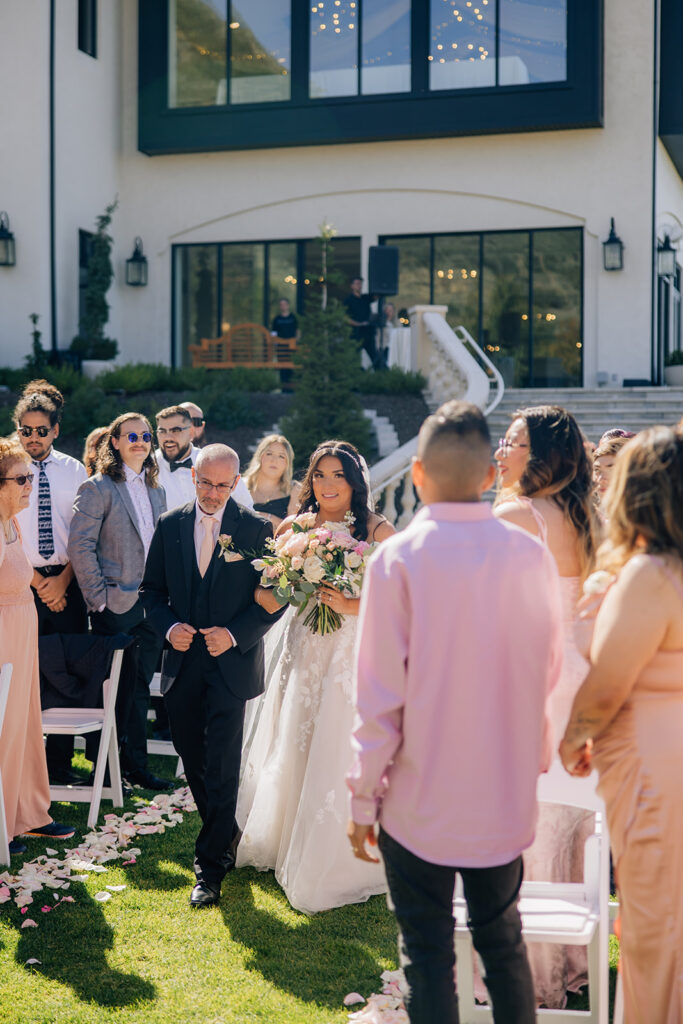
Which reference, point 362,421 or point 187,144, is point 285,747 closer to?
point 362,421

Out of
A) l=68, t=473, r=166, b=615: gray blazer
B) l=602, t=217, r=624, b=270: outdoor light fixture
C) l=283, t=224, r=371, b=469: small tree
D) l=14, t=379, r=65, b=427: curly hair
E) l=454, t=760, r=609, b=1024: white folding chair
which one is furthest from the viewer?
l=602, t=217, r=624, b=270: outdoor light fixture

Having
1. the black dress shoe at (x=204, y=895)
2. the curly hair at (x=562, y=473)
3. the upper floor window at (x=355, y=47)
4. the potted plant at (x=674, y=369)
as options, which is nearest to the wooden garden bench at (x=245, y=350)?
the upper floor window at (x=355, y=47)

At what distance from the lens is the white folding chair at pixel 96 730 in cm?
623

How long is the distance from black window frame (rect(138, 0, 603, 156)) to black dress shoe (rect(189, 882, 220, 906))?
55.6 feet

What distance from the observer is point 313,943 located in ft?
15.3

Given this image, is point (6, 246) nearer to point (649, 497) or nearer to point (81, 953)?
point (81, 953)

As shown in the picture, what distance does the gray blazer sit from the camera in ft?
22.7

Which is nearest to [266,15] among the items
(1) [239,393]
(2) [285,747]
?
(1) [239,393]

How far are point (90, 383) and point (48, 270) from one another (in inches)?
131

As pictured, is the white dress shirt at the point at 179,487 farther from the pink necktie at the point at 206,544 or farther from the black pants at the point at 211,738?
the black pants at the point at 211,738

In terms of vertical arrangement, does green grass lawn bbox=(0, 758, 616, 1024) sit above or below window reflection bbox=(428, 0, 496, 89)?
below

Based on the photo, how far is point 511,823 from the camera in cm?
295

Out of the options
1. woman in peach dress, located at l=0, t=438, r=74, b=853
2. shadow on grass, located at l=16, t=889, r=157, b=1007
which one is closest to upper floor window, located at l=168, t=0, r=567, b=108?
woman in peach dress, located at l=0, t=438, r=74, b=853

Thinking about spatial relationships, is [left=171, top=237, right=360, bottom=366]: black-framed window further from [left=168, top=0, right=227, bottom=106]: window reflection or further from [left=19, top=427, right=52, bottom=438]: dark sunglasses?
[left=19, top=427, right=52, bottom=438]: dark sunglasses
